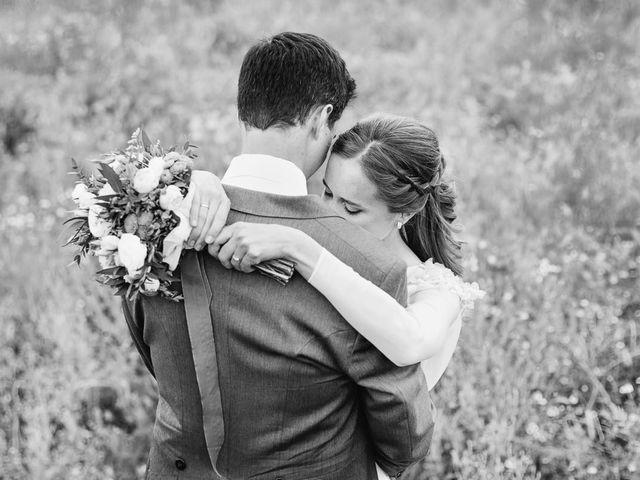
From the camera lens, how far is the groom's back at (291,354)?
6.34 feet

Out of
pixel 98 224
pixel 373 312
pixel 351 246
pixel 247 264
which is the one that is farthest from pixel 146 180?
pixel 373 312

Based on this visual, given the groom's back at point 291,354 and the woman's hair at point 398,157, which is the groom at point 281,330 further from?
the woman's hair at point 398,157

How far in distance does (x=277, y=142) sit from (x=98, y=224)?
1.70 feet

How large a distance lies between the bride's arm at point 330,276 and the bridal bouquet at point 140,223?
57mm

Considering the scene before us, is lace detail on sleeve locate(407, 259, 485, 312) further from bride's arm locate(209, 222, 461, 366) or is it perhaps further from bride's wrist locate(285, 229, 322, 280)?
bride's wrist locate(285, 229, 322, 280)

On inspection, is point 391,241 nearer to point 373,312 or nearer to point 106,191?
point 373,312

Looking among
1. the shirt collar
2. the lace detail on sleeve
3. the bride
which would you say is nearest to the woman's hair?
the bride

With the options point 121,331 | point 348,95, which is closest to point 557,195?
point 121,331

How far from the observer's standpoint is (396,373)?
204cm

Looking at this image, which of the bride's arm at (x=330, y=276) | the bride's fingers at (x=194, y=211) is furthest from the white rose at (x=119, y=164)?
the bride's arm at (x=330, y=276)

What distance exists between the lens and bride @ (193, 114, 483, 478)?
188cm

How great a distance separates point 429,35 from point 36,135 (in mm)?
4892

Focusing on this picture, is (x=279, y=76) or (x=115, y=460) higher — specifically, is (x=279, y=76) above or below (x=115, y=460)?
above

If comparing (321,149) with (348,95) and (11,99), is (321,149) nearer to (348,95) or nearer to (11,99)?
(348,95)
